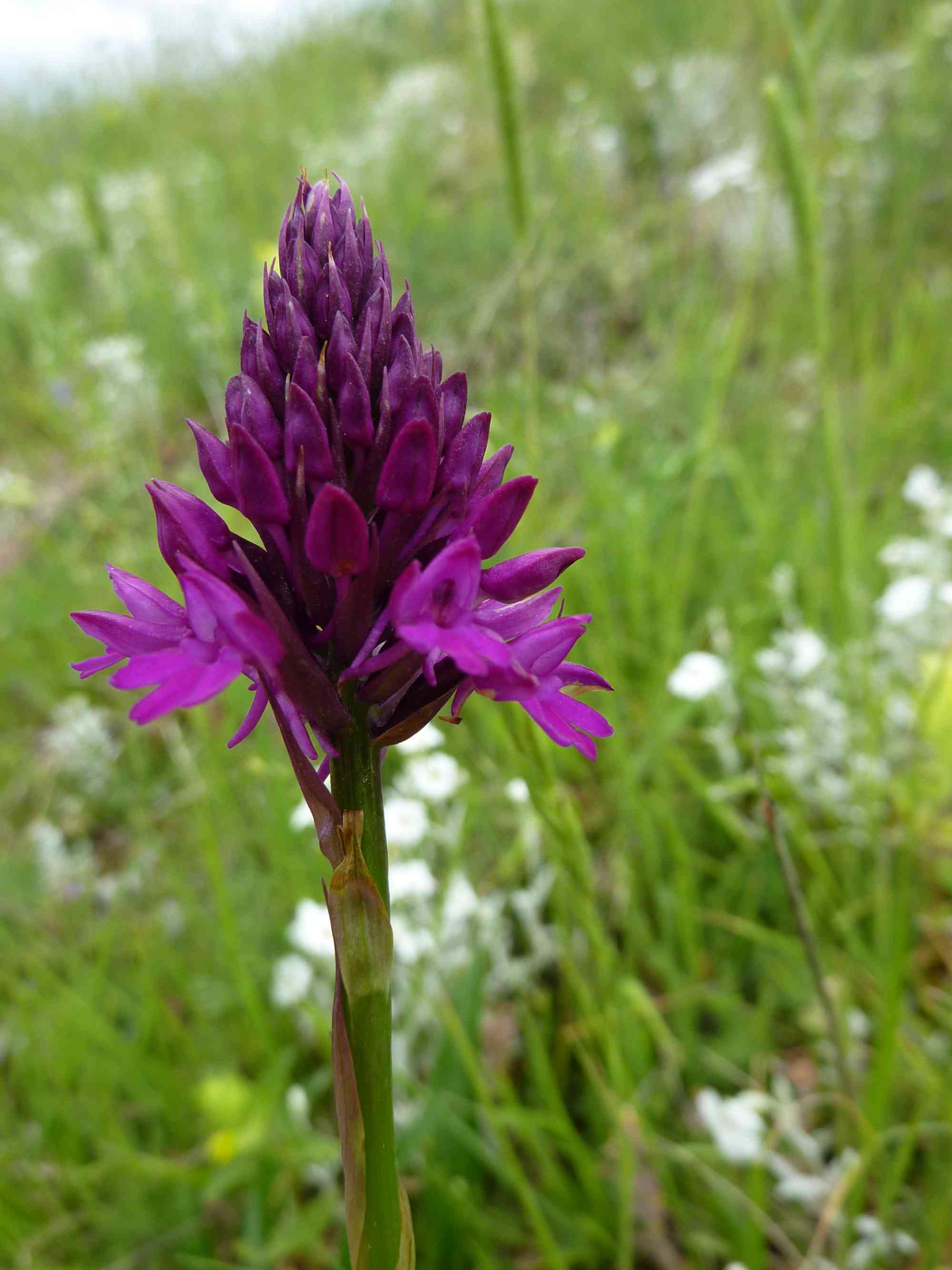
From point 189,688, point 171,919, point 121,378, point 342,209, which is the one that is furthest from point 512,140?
point 121,378

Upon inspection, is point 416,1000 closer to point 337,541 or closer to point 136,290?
point 337,541

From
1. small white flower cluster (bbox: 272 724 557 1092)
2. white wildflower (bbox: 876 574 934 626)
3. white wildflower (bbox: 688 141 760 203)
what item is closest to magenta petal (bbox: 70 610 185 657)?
small white flower cluster (bbox: 272 724 557 1092)

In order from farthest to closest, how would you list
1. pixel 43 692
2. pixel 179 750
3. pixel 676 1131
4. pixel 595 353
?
pixel 595 353 < pixel 43 692 < pixel 179 750 < pixel 676 1131

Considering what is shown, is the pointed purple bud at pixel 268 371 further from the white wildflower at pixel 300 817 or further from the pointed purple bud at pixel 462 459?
the white wildflower at pixel 300 817

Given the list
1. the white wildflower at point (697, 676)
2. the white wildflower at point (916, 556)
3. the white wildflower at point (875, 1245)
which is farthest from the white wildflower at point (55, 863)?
the white wildflower at point (916, 556)

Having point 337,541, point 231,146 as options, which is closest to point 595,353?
point 337,541

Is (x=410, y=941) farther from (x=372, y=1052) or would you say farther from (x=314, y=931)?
(x=372, y=1052)
